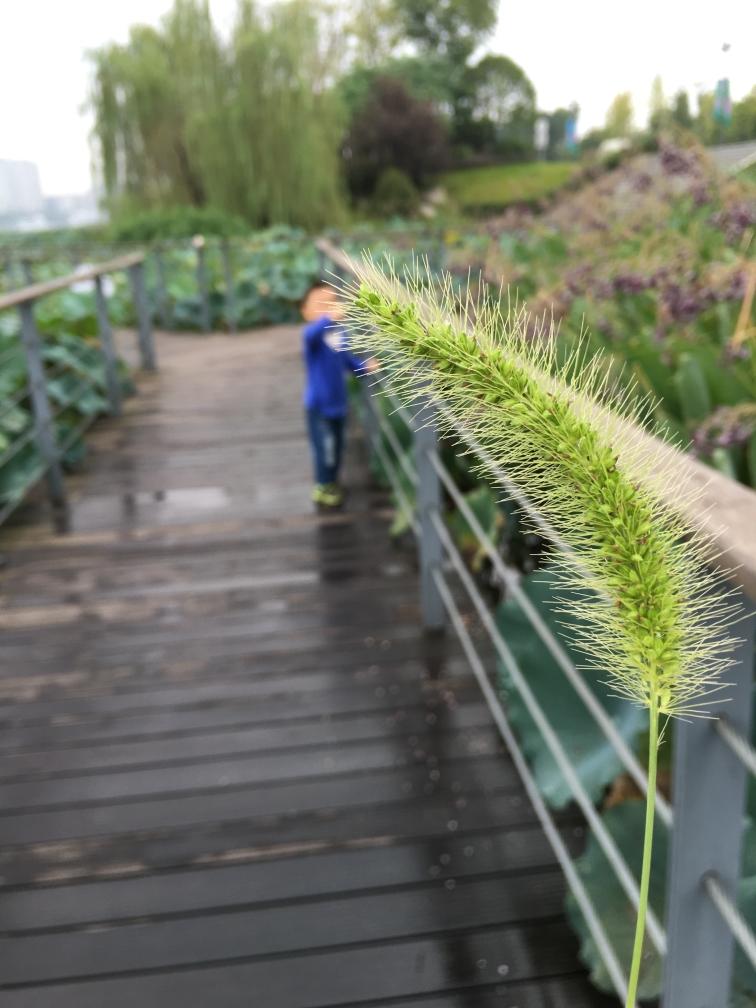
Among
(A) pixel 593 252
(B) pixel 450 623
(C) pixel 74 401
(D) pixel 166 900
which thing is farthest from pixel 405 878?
(C) pixel 74 401

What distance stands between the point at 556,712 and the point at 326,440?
2.34 metres

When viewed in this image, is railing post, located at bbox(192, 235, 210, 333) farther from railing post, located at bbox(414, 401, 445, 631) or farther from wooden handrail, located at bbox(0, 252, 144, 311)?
railing post, located at bbox(414, 401, 445, 631)

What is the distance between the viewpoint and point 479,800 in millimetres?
1922

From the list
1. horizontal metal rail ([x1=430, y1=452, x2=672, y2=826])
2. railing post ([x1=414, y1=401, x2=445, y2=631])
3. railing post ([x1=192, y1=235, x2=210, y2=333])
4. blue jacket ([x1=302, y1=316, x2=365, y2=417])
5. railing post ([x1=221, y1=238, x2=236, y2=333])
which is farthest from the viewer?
railing post ([x1=192, y1=235, x2=210, y2=333])

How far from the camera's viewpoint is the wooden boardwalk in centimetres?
151

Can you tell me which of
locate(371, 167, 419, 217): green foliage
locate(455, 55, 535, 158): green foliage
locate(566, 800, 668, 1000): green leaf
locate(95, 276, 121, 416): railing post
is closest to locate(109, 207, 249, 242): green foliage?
locate(371, 167, 419, 217): green foliage

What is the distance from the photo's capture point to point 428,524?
8.54ft

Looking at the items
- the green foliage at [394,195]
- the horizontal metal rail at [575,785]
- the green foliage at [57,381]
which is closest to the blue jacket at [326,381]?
the green foliage at [57,381]

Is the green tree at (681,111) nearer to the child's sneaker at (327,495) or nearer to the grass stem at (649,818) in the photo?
the child's sneaker at (327,495)

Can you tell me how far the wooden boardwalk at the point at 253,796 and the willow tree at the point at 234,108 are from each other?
11768mm

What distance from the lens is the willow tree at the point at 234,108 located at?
13.8 meters

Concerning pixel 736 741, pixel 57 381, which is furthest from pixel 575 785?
pixel 57 381

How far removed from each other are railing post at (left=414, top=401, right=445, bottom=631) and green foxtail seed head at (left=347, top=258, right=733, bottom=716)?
1992mm

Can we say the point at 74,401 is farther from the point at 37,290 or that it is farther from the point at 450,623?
the point at 450,623
